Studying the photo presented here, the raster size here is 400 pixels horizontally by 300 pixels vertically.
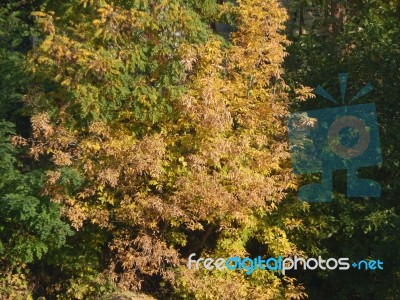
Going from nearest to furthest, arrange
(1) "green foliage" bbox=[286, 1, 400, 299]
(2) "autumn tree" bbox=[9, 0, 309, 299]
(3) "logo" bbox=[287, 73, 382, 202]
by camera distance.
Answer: (2) "autumn tree" bbox=[9, 0, 309, 299], (1) "green foliage" bbox=[286, 1, 400, 299], (3) "logo" bbox=[287, 73, 382, 202]

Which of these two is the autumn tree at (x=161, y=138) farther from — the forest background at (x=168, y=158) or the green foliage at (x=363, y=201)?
the green foliage at (x=363, y=201)

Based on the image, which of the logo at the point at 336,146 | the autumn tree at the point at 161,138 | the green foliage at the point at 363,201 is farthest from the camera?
the logo at the point at 336,146

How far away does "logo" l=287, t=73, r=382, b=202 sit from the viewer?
877cm

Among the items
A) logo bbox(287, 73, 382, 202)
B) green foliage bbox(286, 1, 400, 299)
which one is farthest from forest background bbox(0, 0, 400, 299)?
logo bbox(287, 73, 382, 202)

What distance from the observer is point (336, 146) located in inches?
354

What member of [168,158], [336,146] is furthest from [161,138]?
[336,146]

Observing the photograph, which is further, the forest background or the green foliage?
the green foliage

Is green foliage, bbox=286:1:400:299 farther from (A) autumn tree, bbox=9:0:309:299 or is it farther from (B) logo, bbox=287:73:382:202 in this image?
(A) autumn tree, bbox=9:0:309:299

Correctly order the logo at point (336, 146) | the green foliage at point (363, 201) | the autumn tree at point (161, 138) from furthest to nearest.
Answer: the logo at point (336, 146) < the green foliage at point (363, 201) < the autumn tree at point (161, 138)

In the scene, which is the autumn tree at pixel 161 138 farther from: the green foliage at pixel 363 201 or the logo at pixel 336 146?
the green foliage at pixel 363 201

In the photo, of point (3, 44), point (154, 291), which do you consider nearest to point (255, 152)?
point (154, 291)

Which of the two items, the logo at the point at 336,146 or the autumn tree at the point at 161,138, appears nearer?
the autumn tree at the point at 161,138

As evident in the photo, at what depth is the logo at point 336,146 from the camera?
28.8ft

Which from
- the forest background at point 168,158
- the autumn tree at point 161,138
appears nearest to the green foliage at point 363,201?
the forest background at point 168,158
